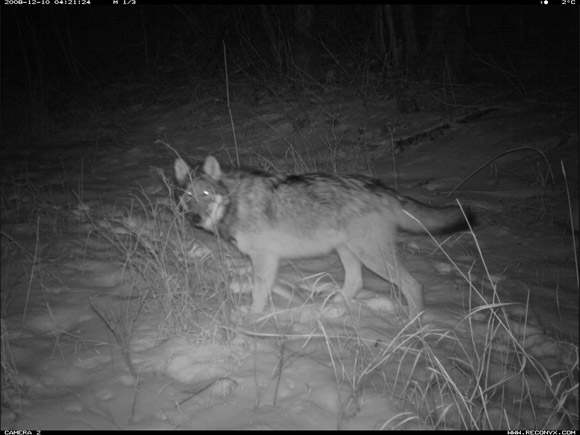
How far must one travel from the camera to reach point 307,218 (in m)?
3.93

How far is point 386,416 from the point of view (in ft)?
8.44

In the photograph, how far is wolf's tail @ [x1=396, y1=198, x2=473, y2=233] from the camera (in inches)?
152

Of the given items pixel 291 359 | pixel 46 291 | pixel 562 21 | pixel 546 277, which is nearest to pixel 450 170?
pixel 546 277

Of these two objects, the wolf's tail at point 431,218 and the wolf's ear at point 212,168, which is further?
the wolf's ear at point 212,168

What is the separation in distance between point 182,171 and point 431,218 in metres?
2.39

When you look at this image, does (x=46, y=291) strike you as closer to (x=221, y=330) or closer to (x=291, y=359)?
(x=221, y=330)

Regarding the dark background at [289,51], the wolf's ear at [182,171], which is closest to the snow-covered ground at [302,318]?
the wolf's ear at [182,171]

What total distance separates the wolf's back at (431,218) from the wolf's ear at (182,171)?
6.63ft

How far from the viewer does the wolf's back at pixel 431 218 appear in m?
3.86

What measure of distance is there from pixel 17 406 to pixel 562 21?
1586cm

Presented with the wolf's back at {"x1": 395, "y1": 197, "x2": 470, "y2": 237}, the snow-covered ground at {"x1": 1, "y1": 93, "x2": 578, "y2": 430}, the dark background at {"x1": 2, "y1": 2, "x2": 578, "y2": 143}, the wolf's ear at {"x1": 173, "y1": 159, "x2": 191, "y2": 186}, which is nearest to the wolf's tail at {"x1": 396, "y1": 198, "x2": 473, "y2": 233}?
the wolf's back at {"x1": 395, "y1": 197, "x2": 470, "y2": 237}

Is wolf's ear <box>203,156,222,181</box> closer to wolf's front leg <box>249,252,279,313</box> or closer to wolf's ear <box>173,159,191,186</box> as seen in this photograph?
wolf's ear <box>173,159,191,186</box>

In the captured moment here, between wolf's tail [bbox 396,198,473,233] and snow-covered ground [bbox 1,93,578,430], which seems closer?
snow-covered ground [bbox 1,93,578,430]

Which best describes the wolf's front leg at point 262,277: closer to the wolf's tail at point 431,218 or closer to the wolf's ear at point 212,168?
the wolf's ear at point 212,168
